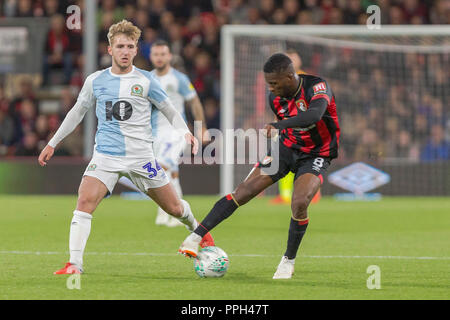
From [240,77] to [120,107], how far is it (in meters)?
9.26

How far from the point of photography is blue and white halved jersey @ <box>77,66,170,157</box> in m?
7.01

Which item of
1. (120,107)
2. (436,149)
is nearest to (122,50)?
(120,107)

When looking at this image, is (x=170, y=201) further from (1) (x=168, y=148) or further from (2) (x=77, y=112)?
(1) (x=168, y=148)

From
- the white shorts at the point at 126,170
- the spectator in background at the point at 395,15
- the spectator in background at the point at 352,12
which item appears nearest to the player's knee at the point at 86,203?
the white shorts at the point at 126,170

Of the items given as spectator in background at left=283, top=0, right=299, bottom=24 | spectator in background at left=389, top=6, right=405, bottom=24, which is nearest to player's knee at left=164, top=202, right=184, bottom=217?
spectator in background at left=283, top=0, right=299, bottom=24

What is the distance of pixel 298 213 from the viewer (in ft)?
22.6

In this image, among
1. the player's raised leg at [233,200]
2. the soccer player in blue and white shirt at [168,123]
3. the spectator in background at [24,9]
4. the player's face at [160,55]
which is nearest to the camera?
the player's raised leg at [233,200]

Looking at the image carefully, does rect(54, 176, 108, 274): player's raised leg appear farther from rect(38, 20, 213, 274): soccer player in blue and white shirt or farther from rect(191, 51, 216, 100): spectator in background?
rect(191, 51, 216, 100): spectator in background

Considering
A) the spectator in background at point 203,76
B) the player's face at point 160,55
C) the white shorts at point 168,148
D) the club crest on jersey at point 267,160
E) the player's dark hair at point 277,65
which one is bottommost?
the club crest on jersey at point 267,160

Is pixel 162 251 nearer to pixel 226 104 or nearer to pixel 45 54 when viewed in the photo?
pixel 226 104

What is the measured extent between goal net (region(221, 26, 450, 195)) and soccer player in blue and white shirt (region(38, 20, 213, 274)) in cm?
897

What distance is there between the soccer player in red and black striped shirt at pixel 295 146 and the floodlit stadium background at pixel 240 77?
8.69m

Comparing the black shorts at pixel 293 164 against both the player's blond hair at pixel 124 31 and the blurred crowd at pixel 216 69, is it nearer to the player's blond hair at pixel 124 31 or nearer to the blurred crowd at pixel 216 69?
the player's blond hair at pixel 124 31

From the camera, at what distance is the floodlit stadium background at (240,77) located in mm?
16812
